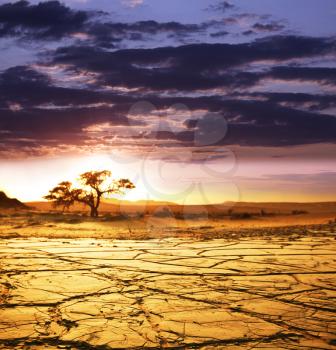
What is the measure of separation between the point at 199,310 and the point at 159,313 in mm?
386

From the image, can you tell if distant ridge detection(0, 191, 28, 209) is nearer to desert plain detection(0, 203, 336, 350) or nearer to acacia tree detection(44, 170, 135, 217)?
acacia tree detection(44, 170, 135, 217)

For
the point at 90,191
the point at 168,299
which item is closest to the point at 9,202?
the point at 90,191

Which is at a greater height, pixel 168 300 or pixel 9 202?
pixel 9 202

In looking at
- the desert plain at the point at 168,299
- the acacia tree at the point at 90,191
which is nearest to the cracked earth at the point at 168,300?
the desert plain at the point at 168,299

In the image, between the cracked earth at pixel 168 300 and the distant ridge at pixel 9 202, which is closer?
the cracked earth at pixel 168 300

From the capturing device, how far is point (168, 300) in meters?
4.86

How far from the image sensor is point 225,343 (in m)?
3.59

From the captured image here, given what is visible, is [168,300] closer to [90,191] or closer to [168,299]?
[168,299]

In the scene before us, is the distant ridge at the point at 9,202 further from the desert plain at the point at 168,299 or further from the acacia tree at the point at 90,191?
the desert plain at the point at 168,299

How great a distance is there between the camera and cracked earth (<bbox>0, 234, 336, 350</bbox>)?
371 cm

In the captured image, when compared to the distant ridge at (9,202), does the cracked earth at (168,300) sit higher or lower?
lower

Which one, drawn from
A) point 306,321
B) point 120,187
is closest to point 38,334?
point 306,321

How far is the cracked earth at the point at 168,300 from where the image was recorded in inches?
146

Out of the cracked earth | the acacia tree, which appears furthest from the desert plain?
the acacia tree
